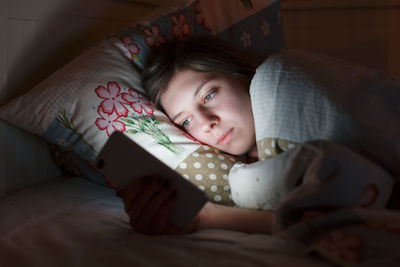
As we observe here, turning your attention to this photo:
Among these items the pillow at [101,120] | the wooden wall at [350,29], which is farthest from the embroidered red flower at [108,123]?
the wooden wall at [350,29]

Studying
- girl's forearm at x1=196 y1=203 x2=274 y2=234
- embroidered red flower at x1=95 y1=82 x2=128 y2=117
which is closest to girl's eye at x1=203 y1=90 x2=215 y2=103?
embroidered red flower at x1=95 y1=82 x2=128 y2=117

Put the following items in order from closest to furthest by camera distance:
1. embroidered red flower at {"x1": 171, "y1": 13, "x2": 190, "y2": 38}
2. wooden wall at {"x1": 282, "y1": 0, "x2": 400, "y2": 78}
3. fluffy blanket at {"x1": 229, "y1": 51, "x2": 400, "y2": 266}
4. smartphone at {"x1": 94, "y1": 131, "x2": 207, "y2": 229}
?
fluffy blanket at {"x1": 229, "y1": 51, "x2": 400, "y2": 266}, smartphone at {"x1": 94, "y1": 131, "x2": 207, "y2": 229}, embroidered red flower at {"x1": 171, "y1": 13, "x2": 190, "y2": 38}, wooden wall at {"x1": 282, "y1": 0, "x2": 400, "y2": 78}

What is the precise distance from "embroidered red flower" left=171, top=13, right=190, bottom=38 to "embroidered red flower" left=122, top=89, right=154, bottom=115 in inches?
9.9

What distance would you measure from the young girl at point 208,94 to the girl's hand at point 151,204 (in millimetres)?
95

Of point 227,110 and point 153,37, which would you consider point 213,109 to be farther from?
point 153,37

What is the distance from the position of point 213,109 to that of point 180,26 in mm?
351

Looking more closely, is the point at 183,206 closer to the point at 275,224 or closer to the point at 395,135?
the point at 275,224

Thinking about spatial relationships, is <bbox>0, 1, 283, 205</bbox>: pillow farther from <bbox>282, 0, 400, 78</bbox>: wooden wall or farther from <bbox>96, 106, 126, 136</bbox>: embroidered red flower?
<bbox>282, 0, 400, 78</bbox>: wooden wall

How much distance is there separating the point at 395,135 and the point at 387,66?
122 cm

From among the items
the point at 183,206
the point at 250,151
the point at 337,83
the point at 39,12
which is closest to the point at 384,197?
the point at 337,83

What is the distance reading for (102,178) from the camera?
1.10 metres

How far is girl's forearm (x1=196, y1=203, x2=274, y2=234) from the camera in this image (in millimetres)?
771

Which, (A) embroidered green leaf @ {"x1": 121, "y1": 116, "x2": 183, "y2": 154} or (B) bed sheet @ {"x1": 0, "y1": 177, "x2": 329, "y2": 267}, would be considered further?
(A) embroidered green leaf @ {"x1": 121, "y1": 116, "x2": 183, "y2": 154}

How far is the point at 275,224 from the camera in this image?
2.15ft
